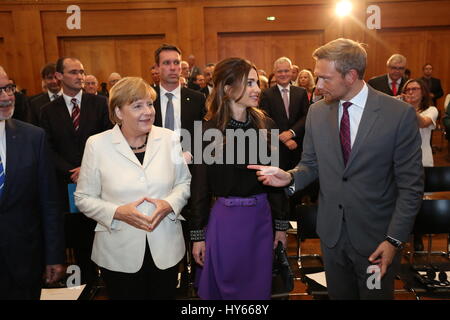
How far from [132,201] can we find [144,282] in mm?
471

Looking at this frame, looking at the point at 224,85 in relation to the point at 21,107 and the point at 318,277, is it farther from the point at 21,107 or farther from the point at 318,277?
the point at 21,107

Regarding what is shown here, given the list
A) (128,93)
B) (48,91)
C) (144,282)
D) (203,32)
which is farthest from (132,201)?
(203,32)

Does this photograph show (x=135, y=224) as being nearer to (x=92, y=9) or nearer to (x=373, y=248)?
(x=373, y=248)

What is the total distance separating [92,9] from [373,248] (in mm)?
9169

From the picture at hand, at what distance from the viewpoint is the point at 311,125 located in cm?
210

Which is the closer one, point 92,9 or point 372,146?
point 372,146

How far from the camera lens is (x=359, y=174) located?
186cm

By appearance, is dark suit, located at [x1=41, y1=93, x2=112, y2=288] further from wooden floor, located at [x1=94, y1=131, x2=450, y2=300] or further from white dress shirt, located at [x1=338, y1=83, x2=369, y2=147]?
white dress shirt, located at [x1=338, y1=83, x2=369, y2=147]

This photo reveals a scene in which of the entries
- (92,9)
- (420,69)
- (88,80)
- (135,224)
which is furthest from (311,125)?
(420,69)

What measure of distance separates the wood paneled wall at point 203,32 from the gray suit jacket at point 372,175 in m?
7.83

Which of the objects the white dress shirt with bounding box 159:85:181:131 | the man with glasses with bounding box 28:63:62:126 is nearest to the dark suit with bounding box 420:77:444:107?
the white dress shirt with bounding box 159:85:181:131

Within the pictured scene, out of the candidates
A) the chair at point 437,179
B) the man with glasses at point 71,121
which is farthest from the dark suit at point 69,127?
the chair at point 437,179

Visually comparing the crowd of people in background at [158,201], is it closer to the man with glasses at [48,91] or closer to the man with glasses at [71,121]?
the man with glasses at [71,121]

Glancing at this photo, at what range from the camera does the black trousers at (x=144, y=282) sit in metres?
2.08
